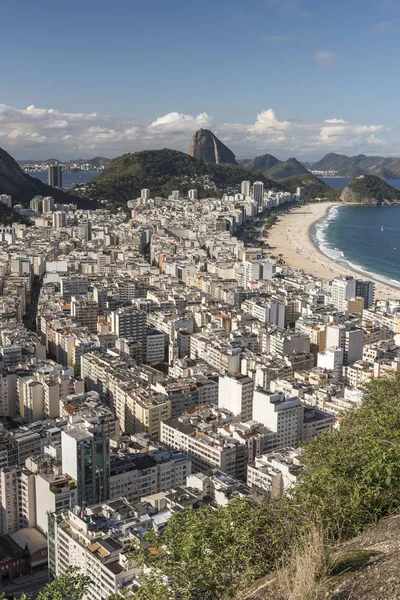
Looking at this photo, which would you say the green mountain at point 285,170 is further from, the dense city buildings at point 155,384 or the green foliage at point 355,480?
the green foliage at point 355,480

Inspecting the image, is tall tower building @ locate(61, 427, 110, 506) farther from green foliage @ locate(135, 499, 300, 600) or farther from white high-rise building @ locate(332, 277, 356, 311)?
white high-rise building @ locate(332, 277, 356, 311)

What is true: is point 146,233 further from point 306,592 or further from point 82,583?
point 306,592

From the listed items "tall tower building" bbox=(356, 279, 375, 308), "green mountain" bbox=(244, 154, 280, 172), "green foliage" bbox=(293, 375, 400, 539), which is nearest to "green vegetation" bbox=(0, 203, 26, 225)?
"tall tower building" bbox=(356, 279, 375, 308)

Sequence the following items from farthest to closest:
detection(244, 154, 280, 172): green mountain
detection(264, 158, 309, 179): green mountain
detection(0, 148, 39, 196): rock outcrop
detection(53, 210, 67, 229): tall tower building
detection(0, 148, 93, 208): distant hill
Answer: detection(244, 154, 280, 172): green mountain < detection(264, 158, 309, 179): green mountain < detection(0, 148, 39, 196): rock outcrop < detection(0, 148, 93, 208): distant hill < detection(53, 210, 67, 229): tall tower building

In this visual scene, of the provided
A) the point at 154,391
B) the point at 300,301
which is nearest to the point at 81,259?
the point at 300,301

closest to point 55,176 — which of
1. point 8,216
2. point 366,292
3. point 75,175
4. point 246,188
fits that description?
point 246,188

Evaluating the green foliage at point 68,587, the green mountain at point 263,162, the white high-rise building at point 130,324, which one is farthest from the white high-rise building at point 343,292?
the green mountain at point 263,162
